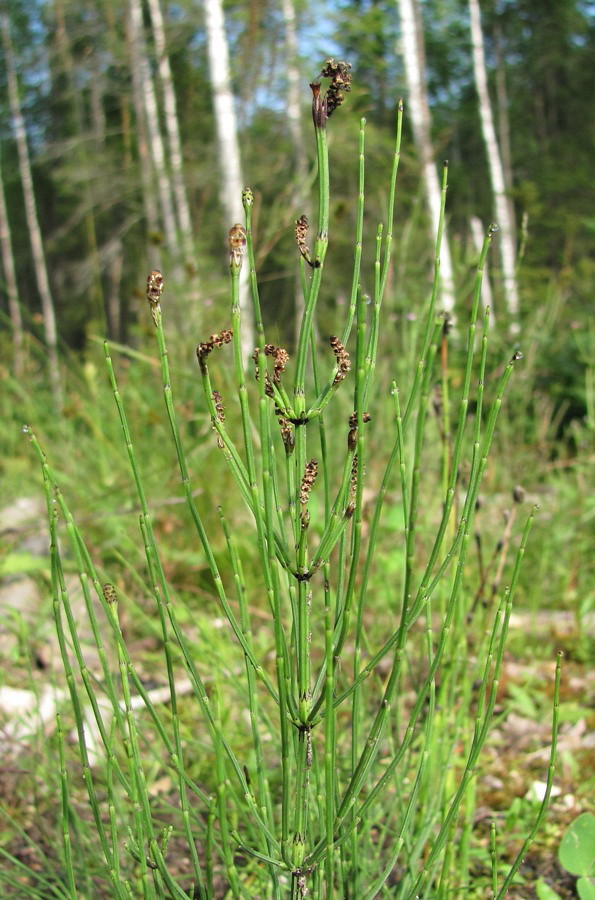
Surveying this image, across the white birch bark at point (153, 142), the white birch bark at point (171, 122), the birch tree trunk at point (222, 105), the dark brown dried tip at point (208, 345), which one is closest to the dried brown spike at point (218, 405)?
the dark brown dried tip at point (208, 345)

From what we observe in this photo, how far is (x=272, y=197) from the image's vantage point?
32.7 ft

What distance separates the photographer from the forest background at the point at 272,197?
2.67m

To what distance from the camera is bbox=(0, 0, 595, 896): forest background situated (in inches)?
105

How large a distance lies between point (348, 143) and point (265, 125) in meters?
1.17

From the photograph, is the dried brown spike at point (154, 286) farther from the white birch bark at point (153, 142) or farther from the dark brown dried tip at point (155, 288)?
the white birch bark at point (153, 142)

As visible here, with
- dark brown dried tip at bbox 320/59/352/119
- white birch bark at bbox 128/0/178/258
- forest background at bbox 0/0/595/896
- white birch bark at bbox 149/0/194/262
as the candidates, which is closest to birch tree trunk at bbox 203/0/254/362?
forest background at bbox 0/0/595/896

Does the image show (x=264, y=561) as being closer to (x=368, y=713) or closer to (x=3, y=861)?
(x=368, y=713)

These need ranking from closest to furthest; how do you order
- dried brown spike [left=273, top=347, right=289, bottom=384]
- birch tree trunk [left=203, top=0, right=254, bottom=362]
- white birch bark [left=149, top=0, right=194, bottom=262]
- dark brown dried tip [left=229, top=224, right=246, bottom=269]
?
1. dark brown dried tip [left=229, top=224, right=246, bottom=269]
2. dried brown spike [left=273, top=347, right=289, bottom=384]
3. birch tree trunk [left=203, top=0, right=254, bottom=362]
4. white birch bark [left=149, top=0, right=194, bottom=262]

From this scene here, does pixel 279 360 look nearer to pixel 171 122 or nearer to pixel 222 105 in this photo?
pixel 222 105

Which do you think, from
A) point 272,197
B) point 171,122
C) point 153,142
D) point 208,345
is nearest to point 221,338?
point 208,345

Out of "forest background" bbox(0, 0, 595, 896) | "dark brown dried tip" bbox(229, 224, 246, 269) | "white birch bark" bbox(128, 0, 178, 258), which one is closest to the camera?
"dark brown dried tip" bbox(229, 224, 246, 269)

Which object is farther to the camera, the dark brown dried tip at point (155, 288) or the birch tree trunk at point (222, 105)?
the birch tree trunk at point (222, 105)

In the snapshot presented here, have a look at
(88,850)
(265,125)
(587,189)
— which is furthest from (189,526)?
(587,189)

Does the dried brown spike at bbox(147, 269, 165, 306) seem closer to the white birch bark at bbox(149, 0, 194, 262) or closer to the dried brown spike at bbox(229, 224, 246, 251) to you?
the dried brown spike at bbox(229, 224, 246, 251)
